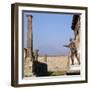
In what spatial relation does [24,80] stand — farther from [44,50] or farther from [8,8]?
[8,8]

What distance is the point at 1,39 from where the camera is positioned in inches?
71.3

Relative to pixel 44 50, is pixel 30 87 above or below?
below

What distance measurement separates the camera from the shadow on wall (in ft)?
6.15

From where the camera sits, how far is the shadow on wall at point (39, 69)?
1874 mm

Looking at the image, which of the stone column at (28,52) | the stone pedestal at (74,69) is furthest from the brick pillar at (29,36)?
the stone pedestal at (74,69)

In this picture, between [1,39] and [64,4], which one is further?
[64,4]

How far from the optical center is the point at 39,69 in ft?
6.19

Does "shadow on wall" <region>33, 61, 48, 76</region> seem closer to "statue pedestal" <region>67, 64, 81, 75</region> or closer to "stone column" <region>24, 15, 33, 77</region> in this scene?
"stone column" <region>24, 15, 33, 77</region>

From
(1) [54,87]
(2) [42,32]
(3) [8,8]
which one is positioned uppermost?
(3) [8,8]

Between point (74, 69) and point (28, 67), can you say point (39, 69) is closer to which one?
point (28, 67)

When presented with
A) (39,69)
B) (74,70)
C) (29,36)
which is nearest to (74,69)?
(74,70)

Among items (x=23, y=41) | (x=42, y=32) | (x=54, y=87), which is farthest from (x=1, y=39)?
(x=54, y=87)

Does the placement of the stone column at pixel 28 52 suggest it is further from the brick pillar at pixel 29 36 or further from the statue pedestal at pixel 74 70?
the statue pedestal at pixel 74 70

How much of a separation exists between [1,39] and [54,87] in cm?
48
